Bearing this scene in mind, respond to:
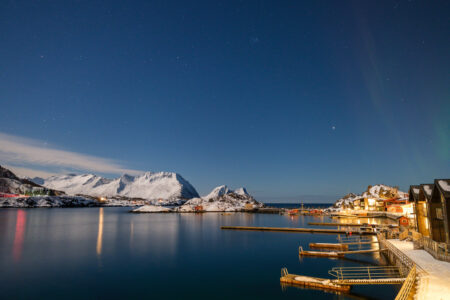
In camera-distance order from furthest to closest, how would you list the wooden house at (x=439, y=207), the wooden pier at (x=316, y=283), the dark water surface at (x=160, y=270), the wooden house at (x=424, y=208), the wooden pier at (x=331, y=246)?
the wooden pier at (x=331, y=246), the wooden house at (x=424, y=208), the wooden house at (x=439, y=207), the dark water surface at (x=160, y=270), the wooden pier at (x=316, y=283)

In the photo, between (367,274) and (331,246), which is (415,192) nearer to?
(367,274)

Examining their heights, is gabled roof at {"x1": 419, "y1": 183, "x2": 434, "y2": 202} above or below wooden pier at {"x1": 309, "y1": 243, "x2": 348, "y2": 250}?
above

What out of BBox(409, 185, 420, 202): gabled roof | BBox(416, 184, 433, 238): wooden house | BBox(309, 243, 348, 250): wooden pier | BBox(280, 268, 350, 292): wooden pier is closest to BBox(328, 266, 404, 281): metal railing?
BBox(280, 268, 350, 292): wooden pier

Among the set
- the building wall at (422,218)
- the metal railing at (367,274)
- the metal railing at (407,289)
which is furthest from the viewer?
the building wall at (422,218)

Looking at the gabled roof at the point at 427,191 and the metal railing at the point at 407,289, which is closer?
the metal railing at the point at 407,289

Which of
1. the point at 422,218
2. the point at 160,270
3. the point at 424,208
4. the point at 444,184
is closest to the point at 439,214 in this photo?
the point at 444,184

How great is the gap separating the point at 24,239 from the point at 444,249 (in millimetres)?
82711

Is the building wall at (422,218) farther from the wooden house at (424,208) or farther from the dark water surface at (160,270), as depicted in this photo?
the dark water surface at (160,270)

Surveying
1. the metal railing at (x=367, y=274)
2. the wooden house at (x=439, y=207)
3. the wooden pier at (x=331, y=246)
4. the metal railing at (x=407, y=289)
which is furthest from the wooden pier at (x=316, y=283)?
the wooden pier at (x=331, y=246)

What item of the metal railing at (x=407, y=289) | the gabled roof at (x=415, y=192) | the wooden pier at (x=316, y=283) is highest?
the gabled roof at (x=415, y=192)

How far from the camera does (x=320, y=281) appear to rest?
1043 inches

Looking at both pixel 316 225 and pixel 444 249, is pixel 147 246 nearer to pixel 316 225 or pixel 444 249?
pixel 444 249

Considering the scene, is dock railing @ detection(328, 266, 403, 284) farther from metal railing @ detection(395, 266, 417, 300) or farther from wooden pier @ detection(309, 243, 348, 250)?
wooden pier @ detection(309, 243, 348, 250)

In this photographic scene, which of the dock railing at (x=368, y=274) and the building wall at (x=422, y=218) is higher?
the building wall at (x=422, y=218)
